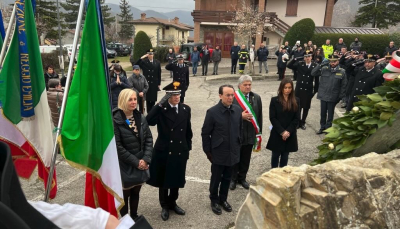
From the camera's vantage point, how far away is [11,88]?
3.32m

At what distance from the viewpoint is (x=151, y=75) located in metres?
9.60

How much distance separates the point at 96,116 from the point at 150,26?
4263cm

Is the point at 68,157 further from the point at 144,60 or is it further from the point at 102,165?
the point at 144,60

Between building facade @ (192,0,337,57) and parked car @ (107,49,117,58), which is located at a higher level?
building facade @ (192,0,337,57)


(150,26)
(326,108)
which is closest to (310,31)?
(326,108)

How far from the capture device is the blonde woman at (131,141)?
12.2 feet

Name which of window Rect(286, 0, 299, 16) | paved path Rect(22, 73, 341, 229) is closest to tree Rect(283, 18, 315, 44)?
window Rect(286, 0, 299, 16)

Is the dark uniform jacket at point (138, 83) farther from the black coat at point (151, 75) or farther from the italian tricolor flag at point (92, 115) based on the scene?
the italian tricolor flag at point (92, 115)

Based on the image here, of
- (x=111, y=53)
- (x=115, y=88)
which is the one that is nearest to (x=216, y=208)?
(x=115, y=88)

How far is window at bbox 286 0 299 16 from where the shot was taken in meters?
29.4

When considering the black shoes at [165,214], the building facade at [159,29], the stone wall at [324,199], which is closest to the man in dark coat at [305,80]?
the black shoes at [165,214]

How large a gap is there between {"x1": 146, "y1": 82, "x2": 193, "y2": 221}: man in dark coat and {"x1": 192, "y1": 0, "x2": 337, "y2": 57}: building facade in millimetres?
25606

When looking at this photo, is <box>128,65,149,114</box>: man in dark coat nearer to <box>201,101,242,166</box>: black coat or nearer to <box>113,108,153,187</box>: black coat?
<box>201,101,242,166</box>: black coat

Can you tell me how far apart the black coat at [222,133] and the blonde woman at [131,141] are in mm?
885
